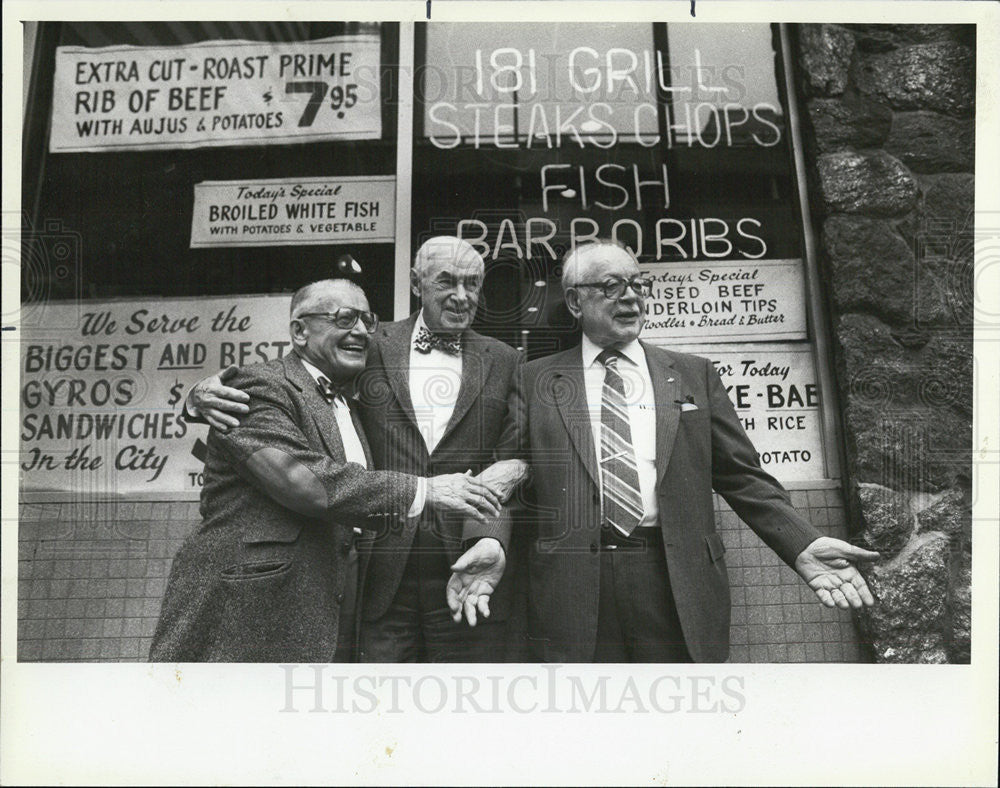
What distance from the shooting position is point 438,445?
4684 mm

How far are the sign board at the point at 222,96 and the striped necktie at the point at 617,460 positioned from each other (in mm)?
1555

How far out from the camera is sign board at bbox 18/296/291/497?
4805 mm

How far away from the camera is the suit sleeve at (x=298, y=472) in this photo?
15.0 feet

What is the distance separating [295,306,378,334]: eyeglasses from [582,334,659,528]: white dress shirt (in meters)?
0.93

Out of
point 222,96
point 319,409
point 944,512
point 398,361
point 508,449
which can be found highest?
point 222,96

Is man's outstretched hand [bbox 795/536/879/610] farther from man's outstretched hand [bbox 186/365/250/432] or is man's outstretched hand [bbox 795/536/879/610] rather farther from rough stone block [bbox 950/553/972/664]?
man's outstretched hand [bbox 186/365/250/432]

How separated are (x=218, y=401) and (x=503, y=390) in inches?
48.4

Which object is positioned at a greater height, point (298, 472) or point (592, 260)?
point (592, 260)

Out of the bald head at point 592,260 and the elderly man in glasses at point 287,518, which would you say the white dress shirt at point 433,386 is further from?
the bald head at point 592,260

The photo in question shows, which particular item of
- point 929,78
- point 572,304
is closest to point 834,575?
point 572,304

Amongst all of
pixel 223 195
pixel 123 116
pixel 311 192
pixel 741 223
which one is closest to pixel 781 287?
pixel 741 223

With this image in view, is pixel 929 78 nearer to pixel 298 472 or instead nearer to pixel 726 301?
pixel 726 301

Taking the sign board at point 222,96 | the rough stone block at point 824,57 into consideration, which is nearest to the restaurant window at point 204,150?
the sign board at point 222,96

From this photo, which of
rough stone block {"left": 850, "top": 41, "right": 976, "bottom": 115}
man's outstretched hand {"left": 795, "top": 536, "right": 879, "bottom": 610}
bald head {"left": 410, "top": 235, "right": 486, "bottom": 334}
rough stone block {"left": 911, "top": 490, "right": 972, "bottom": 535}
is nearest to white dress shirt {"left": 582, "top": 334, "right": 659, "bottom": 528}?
bald head {"left": 410, "top": 235, "right": 486, "bottom": 334}
